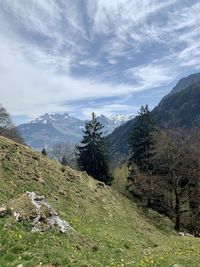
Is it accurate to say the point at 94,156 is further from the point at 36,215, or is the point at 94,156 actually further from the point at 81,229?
the point at 36,215

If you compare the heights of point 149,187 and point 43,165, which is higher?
point 43,165

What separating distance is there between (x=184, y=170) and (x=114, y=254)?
3799cm

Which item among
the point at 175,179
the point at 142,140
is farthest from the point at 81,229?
the point at 142,140

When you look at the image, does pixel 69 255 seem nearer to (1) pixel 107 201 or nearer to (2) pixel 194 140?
(1) pixel 107 201

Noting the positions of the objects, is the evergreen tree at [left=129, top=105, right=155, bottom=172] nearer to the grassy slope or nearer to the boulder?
the grassy slope

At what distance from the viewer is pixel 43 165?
45531 mm

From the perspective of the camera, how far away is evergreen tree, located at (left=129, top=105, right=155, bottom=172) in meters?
73.2

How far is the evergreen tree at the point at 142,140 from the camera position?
7325 cm

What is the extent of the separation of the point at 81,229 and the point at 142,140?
4645 centimetres

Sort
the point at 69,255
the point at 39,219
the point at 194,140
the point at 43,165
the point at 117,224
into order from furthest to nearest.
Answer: the point at 194,140, the point at 43,165, the point at 117,224, the point at 39,219, the point at 69,255

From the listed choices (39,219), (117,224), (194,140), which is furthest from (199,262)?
(194,140)

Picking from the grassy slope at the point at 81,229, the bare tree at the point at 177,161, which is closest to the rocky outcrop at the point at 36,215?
the grassy slope at the point at 81,229

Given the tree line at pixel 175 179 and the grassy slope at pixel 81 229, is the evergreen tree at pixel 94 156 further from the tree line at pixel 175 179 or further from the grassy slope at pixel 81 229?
the grassy slope at pixel 81 229

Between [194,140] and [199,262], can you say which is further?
[194,140]
